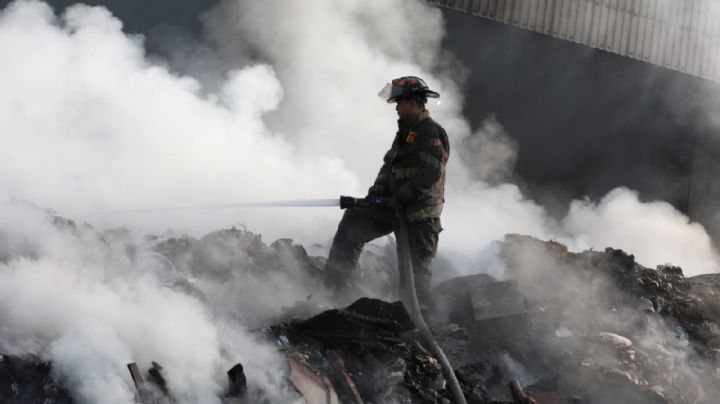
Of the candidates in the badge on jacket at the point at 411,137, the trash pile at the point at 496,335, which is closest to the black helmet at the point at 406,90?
the badge on jacket at the point at 411,137

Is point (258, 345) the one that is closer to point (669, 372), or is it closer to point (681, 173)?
point (669, 372)

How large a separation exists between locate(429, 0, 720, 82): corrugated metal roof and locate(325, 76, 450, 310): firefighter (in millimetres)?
3684

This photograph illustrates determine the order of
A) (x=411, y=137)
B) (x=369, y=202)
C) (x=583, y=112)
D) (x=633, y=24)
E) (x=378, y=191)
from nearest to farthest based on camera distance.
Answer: (x=411, y=137) → (x=369, y=202) → (x=378, y=191) → (x=633, y=24) → (x=583, y=112)

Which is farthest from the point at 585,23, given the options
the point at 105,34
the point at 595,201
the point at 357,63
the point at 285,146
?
the point at 105,34

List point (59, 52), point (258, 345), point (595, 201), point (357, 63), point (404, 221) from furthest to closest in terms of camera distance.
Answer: point (595, 201), point (357, 63), point (59, 52), point (404, 221), point (258, 345)

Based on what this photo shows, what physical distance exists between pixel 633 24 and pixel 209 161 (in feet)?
20.0

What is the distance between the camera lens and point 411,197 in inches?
189

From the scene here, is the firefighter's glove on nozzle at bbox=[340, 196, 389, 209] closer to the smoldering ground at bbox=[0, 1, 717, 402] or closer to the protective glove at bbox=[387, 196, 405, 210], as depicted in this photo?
the protective glove at bbox=[387, 196, 405, 210]

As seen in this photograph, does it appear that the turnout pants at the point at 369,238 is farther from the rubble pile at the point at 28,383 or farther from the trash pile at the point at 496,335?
the rubble pile at the point at 28,383

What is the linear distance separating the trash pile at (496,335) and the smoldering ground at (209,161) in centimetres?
16

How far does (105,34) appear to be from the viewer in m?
6.31

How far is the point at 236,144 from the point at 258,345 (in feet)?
10.7

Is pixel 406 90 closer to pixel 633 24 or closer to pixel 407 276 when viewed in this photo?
pixel 407 276

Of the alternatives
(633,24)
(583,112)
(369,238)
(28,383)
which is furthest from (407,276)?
(633,24)
